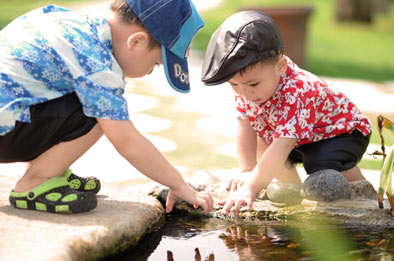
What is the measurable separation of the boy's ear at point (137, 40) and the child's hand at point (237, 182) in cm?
74

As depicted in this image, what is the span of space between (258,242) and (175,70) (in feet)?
2.27

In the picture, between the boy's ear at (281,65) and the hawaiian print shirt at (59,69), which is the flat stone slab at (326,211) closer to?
the boy's ear at (281,65)

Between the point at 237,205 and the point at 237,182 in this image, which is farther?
A: the point at 237,182

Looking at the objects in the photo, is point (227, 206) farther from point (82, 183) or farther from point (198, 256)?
point (82, 183)

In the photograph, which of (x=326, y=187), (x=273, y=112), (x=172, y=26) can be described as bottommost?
(x=326, y=187)

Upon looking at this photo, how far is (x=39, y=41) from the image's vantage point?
2438 mm

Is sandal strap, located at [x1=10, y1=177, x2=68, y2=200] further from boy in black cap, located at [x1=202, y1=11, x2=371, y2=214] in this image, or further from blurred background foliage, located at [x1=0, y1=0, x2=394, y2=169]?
blurred background foliage, located at [x1=0, y1=0, x2=394, y2=169]

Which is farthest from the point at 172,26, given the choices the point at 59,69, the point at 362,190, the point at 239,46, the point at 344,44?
the point at 344,44

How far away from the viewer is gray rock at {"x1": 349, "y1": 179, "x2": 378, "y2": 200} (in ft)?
9.32

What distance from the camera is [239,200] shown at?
263cm

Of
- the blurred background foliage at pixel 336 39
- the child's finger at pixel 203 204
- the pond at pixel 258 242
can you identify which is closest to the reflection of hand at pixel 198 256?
the pond at pixel 258 242

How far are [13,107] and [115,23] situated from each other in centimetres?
48

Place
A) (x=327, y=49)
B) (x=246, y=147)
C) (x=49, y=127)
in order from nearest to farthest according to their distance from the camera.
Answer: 1. (x=49, y=127)
2. (x=246, y=147)
3. (x=327, y=49)

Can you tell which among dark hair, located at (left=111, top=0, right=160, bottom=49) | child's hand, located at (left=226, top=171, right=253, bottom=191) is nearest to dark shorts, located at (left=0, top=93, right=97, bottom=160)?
dark hair, located at (left=111, top=0, right=160, bottom=49)
